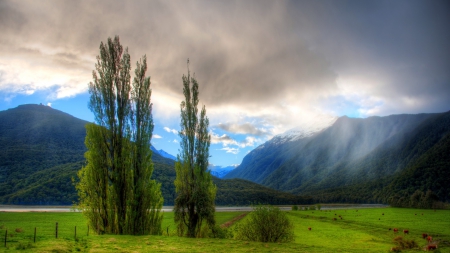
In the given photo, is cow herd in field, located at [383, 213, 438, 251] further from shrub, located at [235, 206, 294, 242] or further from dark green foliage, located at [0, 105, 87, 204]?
dark green foliage, located at [0, 105, 87, 204]

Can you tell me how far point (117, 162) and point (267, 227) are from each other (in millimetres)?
16675

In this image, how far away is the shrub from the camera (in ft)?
98.3

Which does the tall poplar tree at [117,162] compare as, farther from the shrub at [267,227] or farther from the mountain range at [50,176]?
the mountain range at [50,176]

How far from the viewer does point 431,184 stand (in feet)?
Result: 439

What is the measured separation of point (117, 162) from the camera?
27.3 m

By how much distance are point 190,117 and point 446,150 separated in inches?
6727

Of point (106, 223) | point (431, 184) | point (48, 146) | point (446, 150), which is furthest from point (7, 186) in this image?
point (446, 150)

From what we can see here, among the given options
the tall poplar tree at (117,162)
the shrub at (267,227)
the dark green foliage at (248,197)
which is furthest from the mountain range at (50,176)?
the shrub at (267,227)

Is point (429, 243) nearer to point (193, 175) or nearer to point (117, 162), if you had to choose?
point (193, 175)

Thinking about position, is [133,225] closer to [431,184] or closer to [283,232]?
[283,232]

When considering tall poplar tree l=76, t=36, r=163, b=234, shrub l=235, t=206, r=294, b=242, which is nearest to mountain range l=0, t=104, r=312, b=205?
tall poplar tree l=76, t=36, r=163, b=234

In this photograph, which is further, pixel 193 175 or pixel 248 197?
pixel 248 197

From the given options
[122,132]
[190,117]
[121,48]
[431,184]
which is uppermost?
[121,48]

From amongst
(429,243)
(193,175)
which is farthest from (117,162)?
(429,243)
